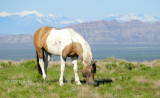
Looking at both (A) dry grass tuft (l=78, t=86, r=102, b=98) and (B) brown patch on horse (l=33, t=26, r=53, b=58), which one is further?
(B) brown patch on horse (l=33, t=26, r=53, b=58)

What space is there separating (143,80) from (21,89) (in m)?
6.89

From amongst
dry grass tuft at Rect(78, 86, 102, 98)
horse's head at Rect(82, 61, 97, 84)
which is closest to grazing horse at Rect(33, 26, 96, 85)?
horse's head at Rect(82, 61, 97, 84)

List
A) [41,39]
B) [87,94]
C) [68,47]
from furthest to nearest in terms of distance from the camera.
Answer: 1. [41,39]
2. [68,47]
3. [87,94]

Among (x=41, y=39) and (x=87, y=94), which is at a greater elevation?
(x=41, y=39)

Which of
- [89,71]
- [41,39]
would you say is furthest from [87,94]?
[41,39]

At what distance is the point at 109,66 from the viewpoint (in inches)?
1062

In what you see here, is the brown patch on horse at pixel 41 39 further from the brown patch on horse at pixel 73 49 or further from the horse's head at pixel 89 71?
the horse's head at pixel 89 71

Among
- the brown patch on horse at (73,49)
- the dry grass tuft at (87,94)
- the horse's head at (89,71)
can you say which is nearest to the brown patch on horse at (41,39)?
the brown patch on horse at (73,49)

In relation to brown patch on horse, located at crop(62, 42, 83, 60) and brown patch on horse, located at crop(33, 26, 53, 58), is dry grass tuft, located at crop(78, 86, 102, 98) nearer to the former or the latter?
brown patch on horse, located at crop(62, 42, 83, 60)

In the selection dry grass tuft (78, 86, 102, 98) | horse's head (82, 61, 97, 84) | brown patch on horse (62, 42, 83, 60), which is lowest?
dry grass tuft (78, 86, 102, 98)

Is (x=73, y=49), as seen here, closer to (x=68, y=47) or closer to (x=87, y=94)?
(x=68, y=47)

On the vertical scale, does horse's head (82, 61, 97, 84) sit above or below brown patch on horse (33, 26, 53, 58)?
below

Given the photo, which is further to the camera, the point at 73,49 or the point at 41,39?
the point at 41,39

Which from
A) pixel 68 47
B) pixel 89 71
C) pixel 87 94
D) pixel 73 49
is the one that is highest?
pixel 68 47
